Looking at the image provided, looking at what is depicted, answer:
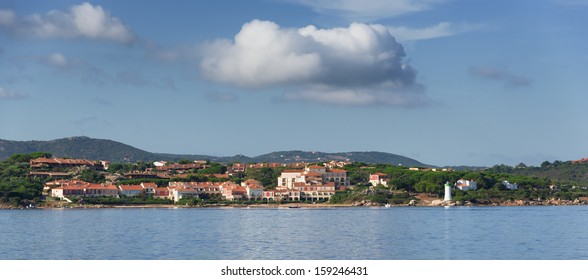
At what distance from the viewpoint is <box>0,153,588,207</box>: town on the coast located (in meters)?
76.8

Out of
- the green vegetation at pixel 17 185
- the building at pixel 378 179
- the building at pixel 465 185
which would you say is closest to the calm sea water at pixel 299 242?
the green vegetation at pixel 17 185

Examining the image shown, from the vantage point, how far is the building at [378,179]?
8756 cm

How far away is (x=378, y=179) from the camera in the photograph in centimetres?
8900

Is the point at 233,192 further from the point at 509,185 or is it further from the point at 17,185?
the point at 509,185

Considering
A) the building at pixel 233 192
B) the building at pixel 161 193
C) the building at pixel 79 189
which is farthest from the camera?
the building at pixel 233 192

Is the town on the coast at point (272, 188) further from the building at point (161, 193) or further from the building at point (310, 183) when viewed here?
the building at point (161, 193)

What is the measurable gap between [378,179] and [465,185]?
1040cm

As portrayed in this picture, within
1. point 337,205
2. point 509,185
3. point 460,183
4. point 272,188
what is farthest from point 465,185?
point 272,188

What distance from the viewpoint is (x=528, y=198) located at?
263 feet

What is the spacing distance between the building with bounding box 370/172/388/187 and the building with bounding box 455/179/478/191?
25.9ft

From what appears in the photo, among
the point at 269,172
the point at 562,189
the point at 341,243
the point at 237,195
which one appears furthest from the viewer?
the point at 269,172

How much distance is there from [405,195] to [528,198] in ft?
41.1

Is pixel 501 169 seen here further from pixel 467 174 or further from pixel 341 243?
pixel 341 243
